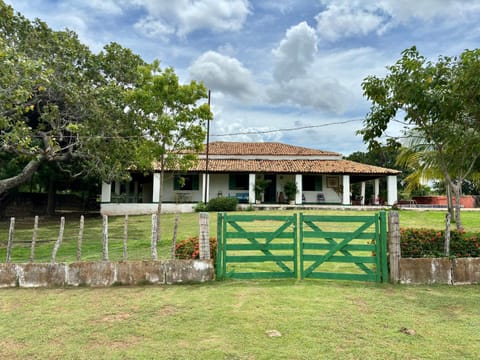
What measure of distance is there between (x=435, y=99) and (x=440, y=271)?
11.5 feet

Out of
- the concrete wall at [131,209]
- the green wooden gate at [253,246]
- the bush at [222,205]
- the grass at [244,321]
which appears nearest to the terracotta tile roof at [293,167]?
the bush at [222,205]

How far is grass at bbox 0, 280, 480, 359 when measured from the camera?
3.73 metres

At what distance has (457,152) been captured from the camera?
8.62 metres

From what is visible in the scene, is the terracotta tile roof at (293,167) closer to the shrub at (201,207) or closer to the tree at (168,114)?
the shrub at (201,207)

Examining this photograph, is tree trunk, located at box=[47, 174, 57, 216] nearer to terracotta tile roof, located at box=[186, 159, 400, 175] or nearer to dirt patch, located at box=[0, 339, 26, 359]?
terracotta tile roof, located at box=[186, 159, 400, 175]

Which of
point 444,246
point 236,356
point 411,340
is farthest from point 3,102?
point 444,246

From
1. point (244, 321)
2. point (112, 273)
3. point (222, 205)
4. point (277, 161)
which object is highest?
point (277, 161)

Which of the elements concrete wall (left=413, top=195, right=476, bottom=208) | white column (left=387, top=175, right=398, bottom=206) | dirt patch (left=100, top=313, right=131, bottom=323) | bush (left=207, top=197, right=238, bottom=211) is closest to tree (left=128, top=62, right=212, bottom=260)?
dirt patch (left=100, top=313, right=131, bottom=323)

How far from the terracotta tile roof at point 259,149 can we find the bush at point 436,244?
20689mm

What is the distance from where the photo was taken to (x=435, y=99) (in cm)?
713

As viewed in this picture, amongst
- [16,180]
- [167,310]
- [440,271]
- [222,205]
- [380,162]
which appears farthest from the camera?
[380,162]

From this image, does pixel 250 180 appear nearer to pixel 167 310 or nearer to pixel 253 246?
pixel 253 246

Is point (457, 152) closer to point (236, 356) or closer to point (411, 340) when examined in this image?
point (411, 340)

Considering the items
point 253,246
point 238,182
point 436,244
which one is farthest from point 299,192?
point 253,246
